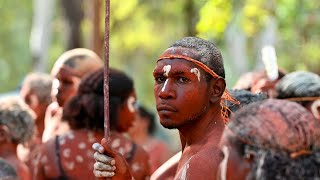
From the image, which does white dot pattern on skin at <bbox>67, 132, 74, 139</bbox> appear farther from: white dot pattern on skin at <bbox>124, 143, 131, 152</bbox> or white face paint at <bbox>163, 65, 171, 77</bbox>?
white face paint at <bbox>163, 65, 171, 77</bbox>

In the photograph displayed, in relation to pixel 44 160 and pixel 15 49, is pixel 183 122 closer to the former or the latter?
pixel 44 160

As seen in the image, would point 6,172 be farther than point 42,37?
No

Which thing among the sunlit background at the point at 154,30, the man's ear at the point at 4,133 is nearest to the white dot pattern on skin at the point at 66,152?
the man's ear at the point at 4,133

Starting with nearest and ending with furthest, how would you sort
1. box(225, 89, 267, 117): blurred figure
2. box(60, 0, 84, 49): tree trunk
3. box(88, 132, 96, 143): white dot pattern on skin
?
1. box(225, 89, 267, 117): blurred figure
2. box(88, 132, 96, 143): white dot pattern on skin
3. box(60, 0, 84, 49): tree trunk

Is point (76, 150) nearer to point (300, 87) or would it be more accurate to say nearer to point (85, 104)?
point (85, 104)

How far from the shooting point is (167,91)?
18.6 feet

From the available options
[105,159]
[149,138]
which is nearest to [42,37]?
[149,138]

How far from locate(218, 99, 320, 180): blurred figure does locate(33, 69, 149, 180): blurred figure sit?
3.50 metres

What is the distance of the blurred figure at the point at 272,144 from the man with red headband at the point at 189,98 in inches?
56.9

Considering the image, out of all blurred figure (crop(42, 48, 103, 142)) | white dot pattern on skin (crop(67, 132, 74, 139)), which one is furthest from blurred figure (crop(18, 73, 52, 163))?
white dot pattern on skin (crop(67, 132, 74, 139))

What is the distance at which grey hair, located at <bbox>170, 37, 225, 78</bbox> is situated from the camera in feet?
18.9

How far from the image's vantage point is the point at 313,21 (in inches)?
685

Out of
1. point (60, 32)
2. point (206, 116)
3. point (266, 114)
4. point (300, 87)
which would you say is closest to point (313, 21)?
point (300, 87)

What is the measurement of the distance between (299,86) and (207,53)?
189cm
